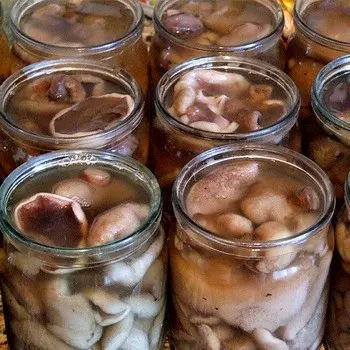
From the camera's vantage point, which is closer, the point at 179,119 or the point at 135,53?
the point at 179,119

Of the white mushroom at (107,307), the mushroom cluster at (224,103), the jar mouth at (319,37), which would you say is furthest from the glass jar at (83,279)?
the jar mouth at (319,37)

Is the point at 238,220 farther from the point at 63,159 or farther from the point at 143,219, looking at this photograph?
the point at 63,159

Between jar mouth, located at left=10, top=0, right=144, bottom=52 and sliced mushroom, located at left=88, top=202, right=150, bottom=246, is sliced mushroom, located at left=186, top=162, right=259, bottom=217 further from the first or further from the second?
jar mouth, located at left=10, top=0, right=144, bottom=52

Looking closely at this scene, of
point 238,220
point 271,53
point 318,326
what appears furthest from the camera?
point 271,53

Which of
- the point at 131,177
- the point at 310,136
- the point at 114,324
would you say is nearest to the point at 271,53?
the point at 310,136

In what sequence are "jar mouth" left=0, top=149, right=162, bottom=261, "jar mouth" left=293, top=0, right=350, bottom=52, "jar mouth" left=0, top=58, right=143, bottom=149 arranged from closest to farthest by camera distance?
"jar mouth" left=0, top=149, right=162, bottom=261, "jar mouth" left=0, top=58, right=143, bottom=149, "jar mouth" left=293, top=0, right=350, bottom=52

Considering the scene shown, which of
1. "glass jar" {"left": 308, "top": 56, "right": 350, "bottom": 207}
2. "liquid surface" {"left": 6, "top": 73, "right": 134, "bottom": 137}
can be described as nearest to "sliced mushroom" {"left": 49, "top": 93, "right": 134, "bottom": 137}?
"liquid surface" {"left": 6, "top": 73, "right": 134, "bottom": 137}
